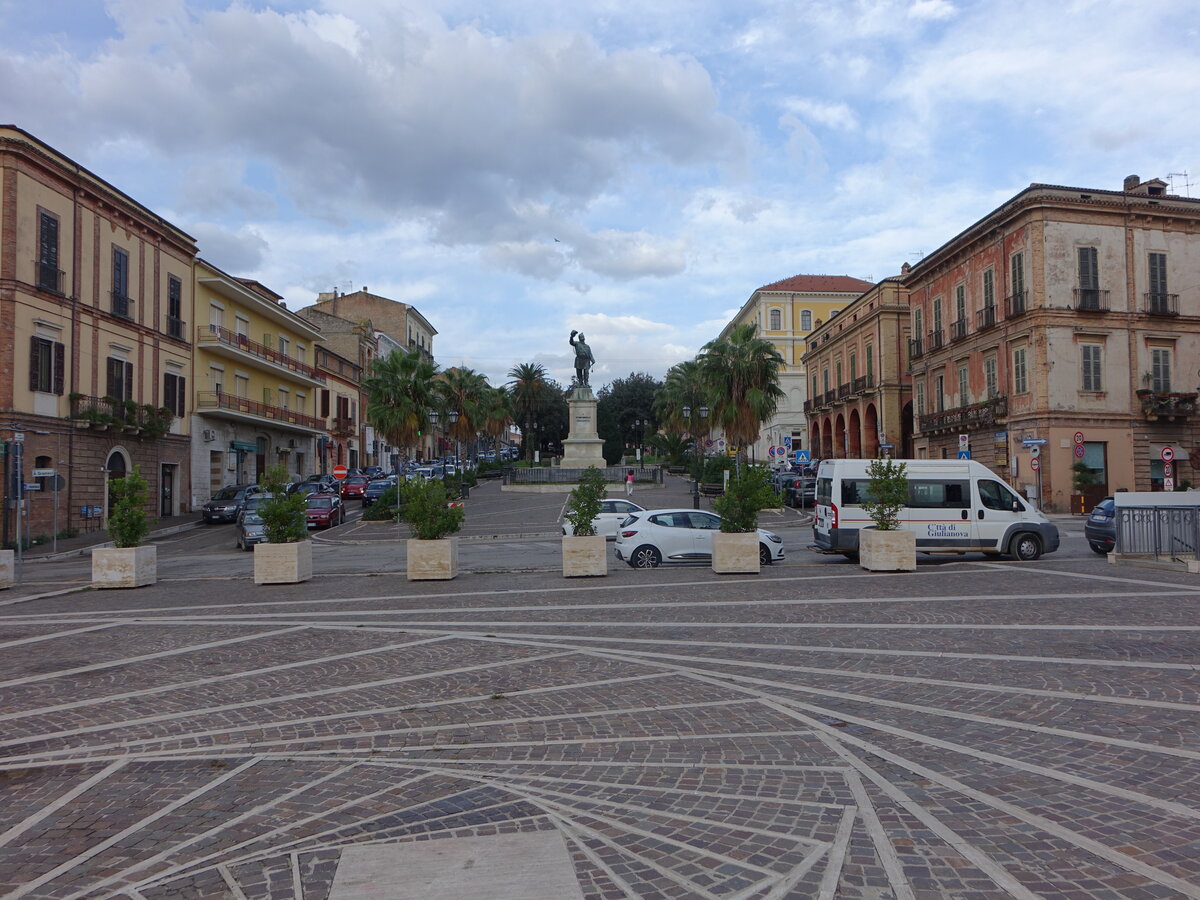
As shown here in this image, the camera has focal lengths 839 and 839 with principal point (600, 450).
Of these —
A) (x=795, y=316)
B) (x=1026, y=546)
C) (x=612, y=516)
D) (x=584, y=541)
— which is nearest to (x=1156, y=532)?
(x=1026, y=546)

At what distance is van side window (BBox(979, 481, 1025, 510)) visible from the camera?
17422 mm

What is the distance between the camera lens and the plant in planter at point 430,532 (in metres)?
15.9

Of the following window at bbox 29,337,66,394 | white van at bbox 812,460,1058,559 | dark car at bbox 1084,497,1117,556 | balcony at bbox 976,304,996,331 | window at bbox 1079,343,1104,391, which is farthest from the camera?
balcony at bbox 976,304,996,331

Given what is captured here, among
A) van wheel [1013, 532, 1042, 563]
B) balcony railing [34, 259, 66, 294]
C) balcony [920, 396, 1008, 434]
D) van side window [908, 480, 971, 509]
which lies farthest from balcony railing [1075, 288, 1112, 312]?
balcony railing [34, 259, 66, 294]

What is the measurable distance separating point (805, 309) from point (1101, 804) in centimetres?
7892

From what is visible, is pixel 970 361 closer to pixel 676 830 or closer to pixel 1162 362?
pixel 1162 362

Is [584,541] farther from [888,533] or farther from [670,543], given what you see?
[888,533]

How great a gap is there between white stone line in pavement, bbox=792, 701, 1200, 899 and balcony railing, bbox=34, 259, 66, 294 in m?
32.0

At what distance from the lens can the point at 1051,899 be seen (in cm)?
361

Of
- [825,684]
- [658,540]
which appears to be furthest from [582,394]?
[825,684]

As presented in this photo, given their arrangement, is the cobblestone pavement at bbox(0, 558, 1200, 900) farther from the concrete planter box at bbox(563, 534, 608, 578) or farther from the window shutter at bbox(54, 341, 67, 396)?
the window shutter at bbox(54, 341, 67, 396)

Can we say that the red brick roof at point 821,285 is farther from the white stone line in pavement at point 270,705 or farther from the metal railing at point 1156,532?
the white stone line in pavement at point 270,705

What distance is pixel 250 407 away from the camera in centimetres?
4391

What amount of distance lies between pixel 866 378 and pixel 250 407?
37443mm
